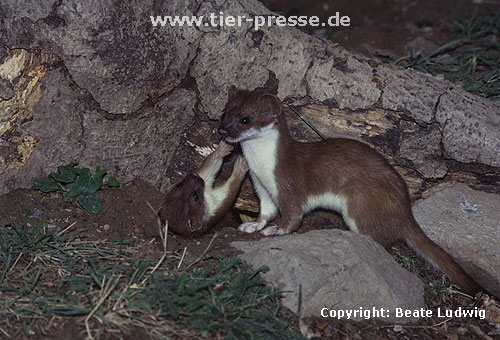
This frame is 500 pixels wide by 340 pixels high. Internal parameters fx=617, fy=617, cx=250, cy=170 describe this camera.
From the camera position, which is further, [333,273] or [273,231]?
[273,231]

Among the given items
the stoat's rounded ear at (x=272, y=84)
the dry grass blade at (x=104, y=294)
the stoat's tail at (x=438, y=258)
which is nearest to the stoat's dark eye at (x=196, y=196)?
the stoat's rounded ear at (x=272, y=84)

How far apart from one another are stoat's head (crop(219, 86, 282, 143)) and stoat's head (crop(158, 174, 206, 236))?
61cm

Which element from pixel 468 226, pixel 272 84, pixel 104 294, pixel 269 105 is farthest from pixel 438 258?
pixel 104 294

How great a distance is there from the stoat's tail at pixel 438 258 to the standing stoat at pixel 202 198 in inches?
Result: 59.1

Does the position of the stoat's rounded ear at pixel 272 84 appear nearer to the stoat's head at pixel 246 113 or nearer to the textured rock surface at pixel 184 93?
the textured rock surface at pixel 184 93

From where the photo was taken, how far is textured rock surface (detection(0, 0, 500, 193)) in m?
4.47

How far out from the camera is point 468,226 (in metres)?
4.97

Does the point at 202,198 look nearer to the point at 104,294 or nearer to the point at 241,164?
the point at 241,164

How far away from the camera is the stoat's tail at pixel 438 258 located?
14.7 feet

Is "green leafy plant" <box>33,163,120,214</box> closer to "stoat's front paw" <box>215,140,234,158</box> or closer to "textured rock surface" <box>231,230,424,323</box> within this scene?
"stoat's front paw" <box>215,140,234,158</box>

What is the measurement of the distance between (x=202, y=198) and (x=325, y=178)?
1070mm

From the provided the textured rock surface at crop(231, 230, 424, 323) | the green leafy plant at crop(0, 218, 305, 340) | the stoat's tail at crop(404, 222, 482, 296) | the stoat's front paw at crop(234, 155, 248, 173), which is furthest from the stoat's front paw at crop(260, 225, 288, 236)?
the stoat's tail at crop(404, 222, 482, 296)

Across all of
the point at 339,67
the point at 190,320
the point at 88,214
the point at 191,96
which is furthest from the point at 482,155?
the point at 88,214

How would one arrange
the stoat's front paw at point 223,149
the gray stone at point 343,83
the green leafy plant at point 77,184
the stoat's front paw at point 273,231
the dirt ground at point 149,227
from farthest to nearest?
the stoat's front paw at point 223,149 < the stoat's front paw at point 273,231 < the gray stone at point 343,83 < the green leafy plant at point 77,184 < the dirt ground at point 149,227
